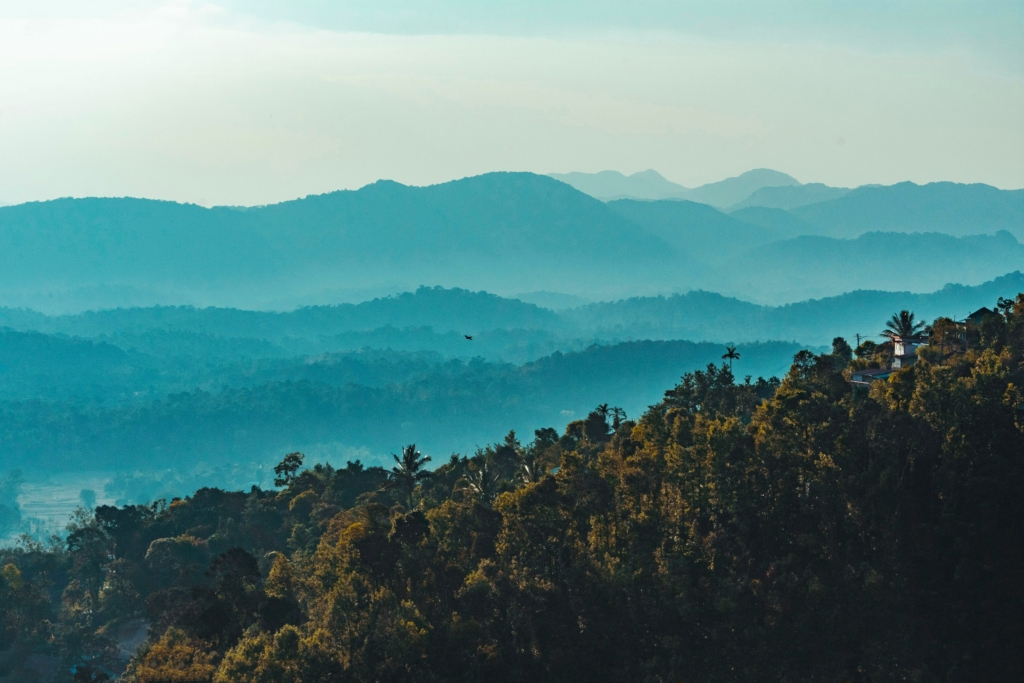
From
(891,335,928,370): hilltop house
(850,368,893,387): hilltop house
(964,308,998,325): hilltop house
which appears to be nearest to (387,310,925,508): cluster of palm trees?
(891,335,928,370): hilltop house

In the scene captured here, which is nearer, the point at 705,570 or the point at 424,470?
the point at 705,570

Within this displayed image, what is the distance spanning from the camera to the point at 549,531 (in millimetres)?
54688

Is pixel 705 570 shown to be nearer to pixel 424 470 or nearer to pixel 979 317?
pixel 424 470

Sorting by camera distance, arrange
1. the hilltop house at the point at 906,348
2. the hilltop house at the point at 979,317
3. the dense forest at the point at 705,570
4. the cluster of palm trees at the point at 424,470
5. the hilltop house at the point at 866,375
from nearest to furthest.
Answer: the dense forest at the point at 705,570, the cluster of palm trees at the point at 424,470, the hilltop house at the point at 866,375, the hilltop house at the point at 979,317, the hilltop house at the point at 906,348

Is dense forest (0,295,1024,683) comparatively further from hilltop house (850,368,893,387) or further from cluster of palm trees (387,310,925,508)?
hilltop house (850,368,893,387)

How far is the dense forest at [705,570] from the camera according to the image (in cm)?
4484

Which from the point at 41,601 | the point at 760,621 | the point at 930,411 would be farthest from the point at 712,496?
the point at 41,601

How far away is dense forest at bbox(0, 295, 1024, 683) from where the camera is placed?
4484cm

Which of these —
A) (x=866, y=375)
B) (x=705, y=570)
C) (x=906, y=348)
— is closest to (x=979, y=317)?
(x=906, y=348)

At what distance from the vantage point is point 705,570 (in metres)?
49.0

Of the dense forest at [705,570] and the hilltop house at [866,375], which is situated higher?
the hilltop house at [866,375]

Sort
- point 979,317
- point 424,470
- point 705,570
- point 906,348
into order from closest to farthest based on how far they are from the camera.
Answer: point 705,570, point 979,317, point 424,470, point 906,348

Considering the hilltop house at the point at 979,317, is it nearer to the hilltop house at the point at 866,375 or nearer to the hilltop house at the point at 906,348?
the hilltop house at the point at 906,348

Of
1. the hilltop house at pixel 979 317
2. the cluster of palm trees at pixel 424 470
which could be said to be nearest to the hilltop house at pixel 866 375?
the cluster of palm trees at pixel 424 470
